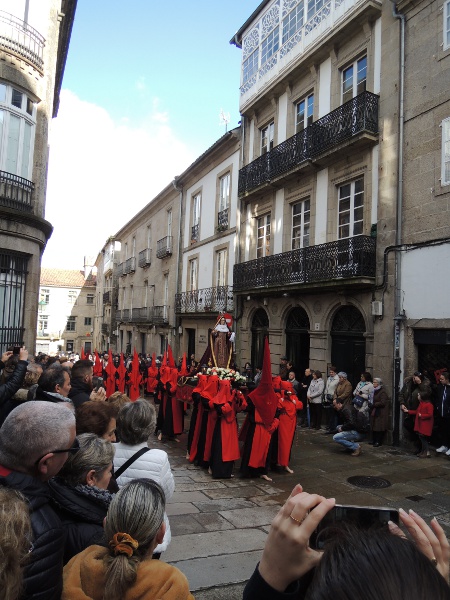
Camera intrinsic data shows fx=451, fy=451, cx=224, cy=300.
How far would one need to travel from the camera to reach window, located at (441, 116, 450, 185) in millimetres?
10336

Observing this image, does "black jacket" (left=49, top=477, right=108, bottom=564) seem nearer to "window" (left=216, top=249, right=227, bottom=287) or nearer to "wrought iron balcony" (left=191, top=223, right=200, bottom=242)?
"window" (left=216, top=249, right=227, bottom=287)

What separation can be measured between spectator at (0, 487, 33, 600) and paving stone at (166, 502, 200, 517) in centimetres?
485

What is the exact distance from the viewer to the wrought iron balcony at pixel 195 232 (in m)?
23.2

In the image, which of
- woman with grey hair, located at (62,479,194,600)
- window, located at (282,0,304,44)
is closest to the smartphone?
woman with grey hair, located at (62,479,194,600)

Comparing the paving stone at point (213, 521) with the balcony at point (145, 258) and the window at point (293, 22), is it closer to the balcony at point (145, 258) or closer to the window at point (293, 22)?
the window at point (293, 22)

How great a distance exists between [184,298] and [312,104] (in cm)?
1176

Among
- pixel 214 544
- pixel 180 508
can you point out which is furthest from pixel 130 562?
pixel 180 508

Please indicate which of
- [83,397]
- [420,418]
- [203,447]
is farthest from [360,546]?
[420,418]

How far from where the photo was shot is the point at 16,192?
11219mm

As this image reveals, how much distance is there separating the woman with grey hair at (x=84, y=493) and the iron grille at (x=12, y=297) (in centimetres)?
925

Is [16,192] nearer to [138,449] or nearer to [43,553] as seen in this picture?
[138,449]

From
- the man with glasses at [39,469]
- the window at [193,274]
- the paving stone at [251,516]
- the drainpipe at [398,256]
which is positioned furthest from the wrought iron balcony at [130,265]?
the man with glasses at [39,469]

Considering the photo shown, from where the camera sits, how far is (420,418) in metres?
9.51

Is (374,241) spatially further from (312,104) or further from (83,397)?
(83,397)
